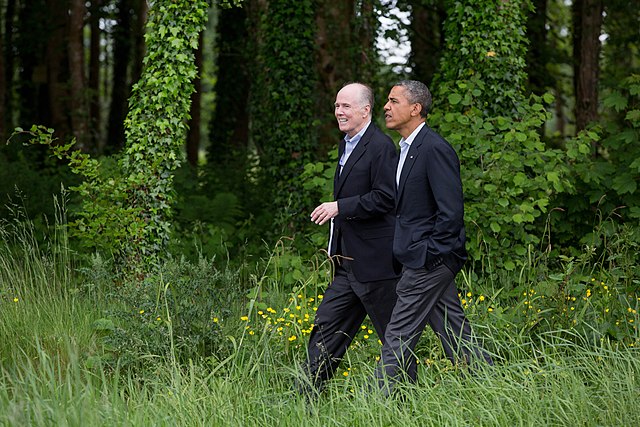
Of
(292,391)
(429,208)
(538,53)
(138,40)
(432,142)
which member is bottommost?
(292,391)

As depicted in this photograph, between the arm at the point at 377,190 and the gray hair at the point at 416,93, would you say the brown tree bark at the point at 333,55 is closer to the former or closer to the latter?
the arm at the point at 377,190

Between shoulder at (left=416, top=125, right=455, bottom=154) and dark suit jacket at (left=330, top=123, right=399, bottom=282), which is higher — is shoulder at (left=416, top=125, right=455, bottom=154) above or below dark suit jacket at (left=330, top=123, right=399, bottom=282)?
above

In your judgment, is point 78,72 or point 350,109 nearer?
point 350,109

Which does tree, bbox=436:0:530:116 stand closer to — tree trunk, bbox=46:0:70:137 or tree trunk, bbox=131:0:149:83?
tree trunk, bbox=46:0:70:137

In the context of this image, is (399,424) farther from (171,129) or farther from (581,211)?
(581,211)

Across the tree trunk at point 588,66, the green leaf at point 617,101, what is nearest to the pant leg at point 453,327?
the green leaf at point 617,101

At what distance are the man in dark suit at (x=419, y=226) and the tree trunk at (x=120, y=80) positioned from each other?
18.1 metres

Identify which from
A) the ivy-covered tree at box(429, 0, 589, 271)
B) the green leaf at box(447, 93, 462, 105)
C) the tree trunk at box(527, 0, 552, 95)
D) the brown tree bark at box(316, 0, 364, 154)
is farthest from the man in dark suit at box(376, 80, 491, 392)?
the tree trunk at box(527, 0, 552, 95)

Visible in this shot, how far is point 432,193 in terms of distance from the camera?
545cm

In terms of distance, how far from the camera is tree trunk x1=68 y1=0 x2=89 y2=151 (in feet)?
54.1

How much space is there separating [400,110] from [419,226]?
707 mm

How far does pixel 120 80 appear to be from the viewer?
23391 millimetres

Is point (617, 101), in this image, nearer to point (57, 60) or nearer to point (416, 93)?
point (416, 93)

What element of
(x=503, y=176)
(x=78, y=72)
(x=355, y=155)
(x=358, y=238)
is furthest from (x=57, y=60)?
(x=358, y=238)
